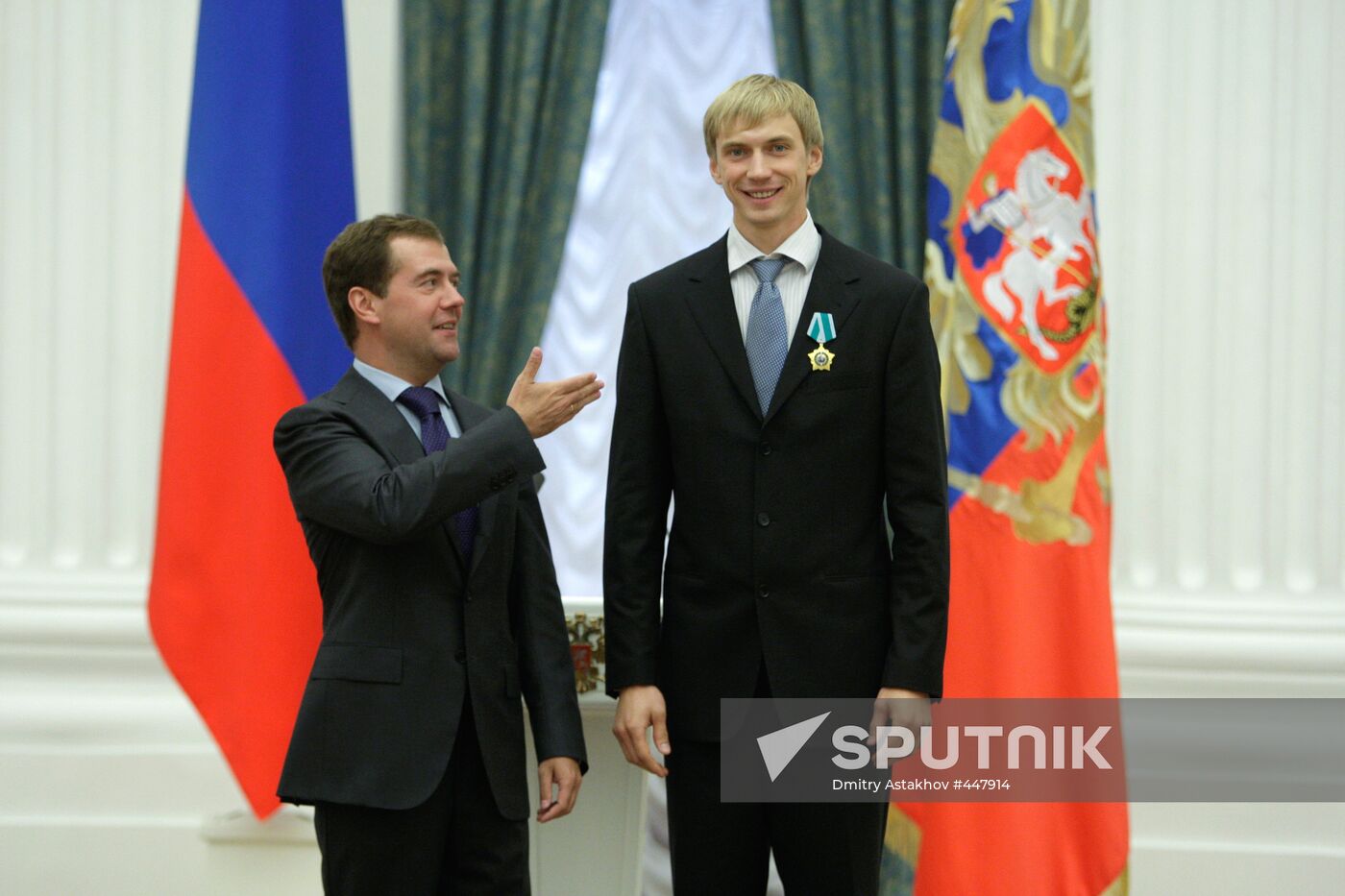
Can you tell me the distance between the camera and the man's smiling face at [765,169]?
199cm

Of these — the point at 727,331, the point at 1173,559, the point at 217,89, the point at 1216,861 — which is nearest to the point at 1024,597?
the point at 1173,559

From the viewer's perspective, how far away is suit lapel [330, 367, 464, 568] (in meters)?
1.99

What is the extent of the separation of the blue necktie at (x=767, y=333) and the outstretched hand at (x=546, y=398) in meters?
0.25

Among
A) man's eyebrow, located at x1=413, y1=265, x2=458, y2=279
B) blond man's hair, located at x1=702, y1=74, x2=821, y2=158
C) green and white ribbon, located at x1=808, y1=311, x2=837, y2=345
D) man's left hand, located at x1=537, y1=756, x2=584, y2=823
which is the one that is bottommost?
man's left hand, located at x1=537, y1=756, x2=584, y2=823

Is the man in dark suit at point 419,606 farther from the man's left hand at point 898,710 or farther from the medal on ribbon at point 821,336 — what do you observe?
the man's left hand at point 898,710

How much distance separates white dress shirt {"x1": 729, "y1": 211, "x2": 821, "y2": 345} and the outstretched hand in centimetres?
27

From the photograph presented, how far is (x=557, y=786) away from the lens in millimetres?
2031

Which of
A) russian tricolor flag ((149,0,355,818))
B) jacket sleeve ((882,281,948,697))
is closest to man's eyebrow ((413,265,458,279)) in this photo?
jacket sleeve ((882,281,948,697))

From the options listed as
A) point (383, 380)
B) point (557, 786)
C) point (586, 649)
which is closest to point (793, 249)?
point (383, 380)

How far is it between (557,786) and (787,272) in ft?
2.93

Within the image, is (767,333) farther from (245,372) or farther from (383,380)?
(245,372)

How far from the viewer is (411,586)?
1948 mm

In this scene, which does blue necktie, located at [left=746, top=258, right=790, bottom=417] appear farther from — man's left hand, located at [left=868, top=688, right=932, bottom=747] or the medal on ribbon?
man's left hand, located at [left=868, top=688, right=932, bottom=747]

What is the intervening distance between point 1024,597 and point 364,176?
2184 mm
